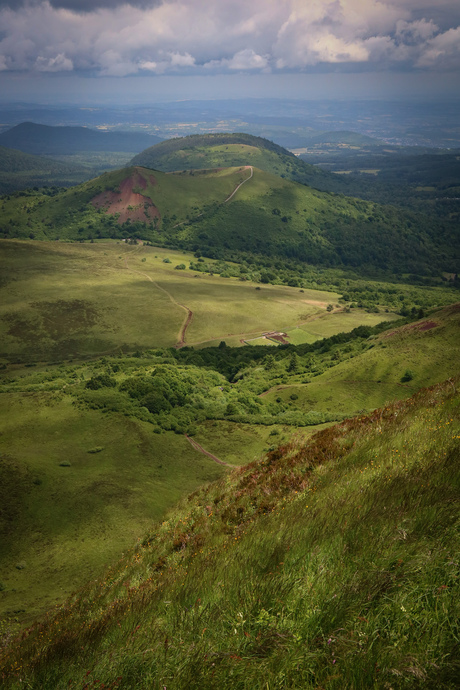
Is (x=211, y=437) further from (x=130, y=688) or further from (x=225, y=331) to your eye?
(x=225, y=331)

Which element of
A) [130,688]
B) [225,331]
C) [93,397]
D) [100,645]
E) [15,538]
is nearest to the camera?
[130,688]

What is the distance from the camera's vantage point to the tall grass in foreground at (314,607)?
15.0 feet

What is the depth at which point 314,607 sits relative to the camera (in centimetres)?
545

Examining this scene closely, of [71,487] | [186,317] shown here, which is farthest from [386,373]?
[186,317]

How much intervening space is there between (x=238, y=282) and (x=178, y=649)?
169909 mm

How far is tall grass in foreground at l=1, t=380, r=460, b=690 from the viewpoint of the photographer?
457 centimetres

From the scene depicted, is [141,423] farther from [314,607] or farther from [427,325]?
[314,607]

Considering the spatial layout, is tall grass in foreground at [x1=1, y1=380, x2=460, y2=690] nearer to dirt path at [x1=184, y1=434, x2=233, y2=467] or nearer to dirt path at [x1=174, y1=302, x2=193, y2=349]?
dirt path at [x1=184, y1=434, x2=233, y2=467]

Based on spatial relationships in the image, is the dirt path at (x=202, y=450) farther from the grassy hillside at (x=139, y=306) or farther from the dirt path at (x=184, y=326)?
the grassy hillside at (x=139, y=306)

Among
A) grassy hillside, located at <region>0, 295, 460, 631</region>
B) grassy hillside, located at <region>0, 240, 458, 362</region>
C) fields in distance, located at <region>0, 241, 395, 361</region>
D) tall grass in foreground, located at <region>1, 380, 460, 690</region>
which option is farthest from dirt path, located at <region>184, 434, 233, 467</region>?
fields in distance, located at <region>0, 241, 395, 361</region>

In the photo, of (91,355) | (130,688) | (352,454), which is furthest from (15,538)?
(91,355)

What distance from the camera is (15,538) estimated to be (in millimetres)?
31750

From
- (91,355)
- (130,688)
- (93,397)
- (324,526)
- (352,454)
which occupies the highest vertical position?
(324,526)

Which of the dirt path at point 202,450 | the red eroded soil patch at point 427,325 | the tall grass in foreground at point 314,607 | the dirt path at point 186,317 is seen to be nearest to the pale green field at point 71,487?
the dirt path at point 202,450
